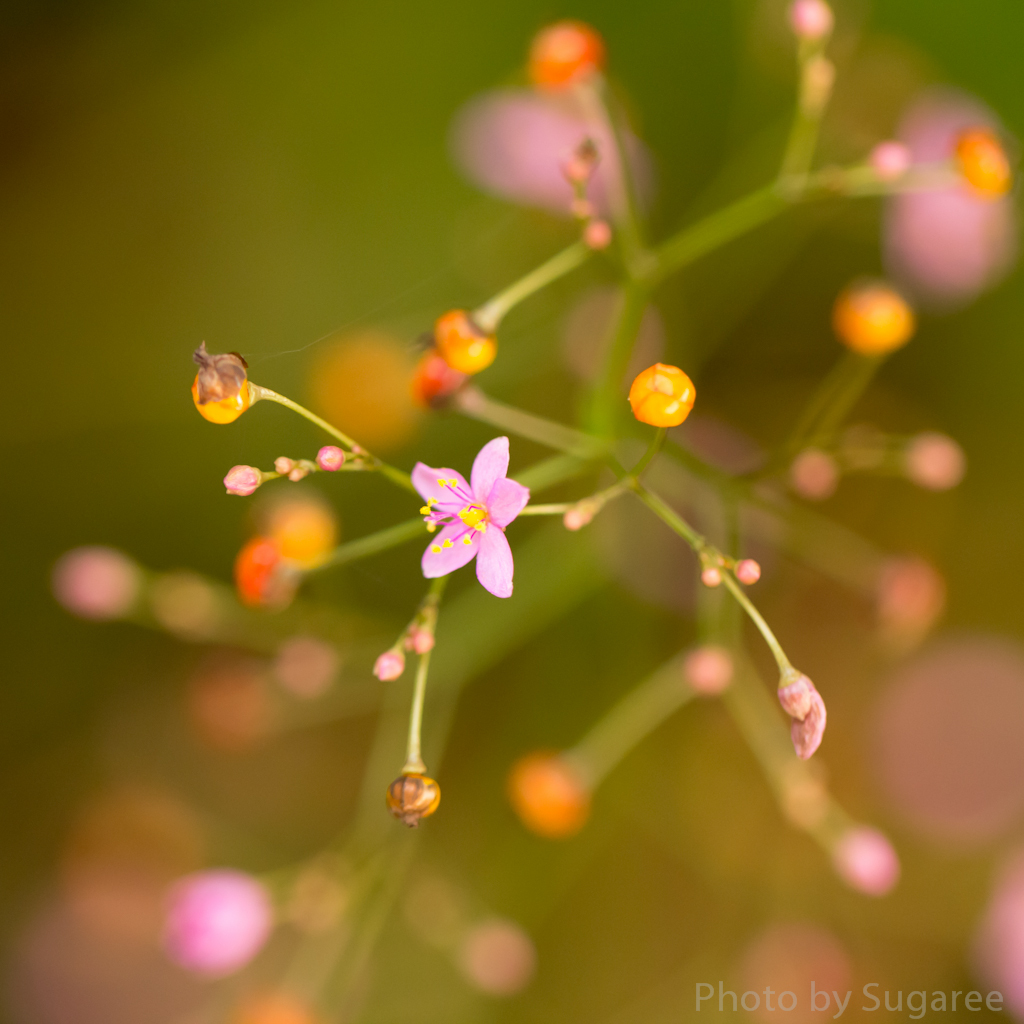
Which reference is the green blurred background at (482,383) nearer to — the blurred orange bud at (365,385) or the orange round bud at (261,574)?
the blurred orange bud at (365,385)

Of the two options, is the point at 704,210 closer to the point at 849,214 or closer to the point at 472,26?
the point at 849,214

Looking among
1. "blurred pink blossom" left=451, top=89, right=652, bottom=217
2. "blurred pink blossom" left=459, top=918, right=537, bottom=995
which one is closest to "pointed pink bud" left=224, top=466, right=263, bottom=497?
"blurred pink blossom" left=459, top=918, right=537, bottom=995

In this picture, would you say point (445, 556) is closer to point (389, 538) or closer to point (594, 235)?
point (389, 538)

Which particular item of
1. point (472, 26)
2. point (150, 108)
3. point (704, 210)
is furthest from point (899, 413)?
point (150, 108)

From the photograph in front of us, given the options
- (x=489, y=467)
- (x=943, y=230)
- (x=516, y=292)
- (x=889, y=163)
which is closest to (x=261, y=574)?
(x=489, y=467)

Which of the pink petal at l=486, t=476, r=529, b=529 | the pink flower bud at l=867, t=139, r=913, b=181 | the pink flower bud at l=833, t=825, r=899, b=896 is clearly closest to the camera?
the pink petal at l=486, t=476, r=529, b=529

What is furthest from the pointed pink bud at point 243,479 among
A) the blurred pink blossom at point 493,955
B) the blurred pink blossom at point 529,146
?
the blurred pink blossom at point 529,146

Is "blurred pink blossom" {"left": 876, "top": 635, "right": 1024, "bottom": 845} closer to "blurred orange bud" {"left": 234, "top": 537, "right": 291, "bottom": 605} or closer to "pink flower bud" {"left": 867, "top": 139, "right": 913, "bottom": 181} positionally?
"pink flower bud" {"left": 867, "top": 139, "right": 913, "bottom": 181}
